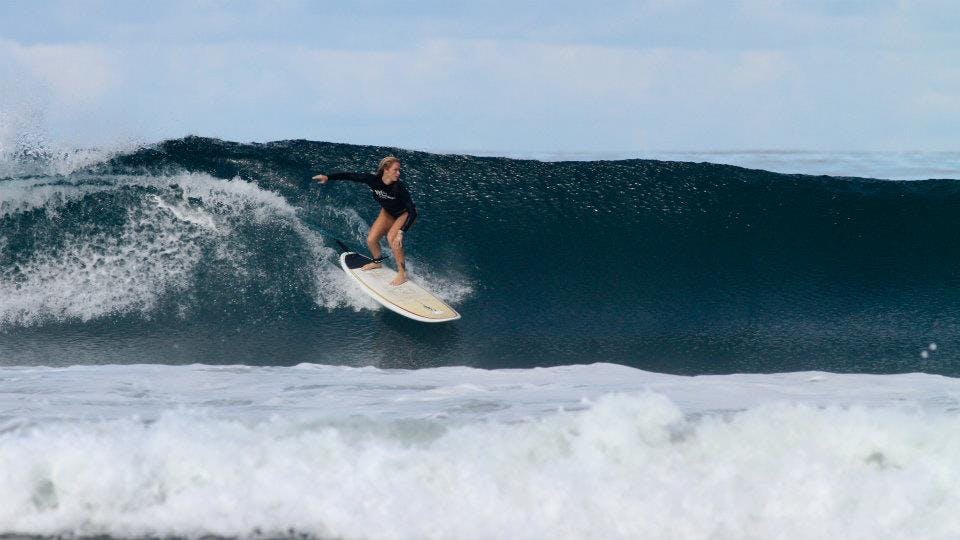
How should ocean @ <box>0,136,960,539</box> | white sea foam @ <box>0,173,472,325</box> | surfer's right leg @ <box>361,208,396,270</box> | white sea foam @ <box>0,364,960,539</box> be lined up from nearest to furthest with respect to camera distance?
white sea foam @ <box>0,364,960,539</box>
ocean @ <box>0,136,960,539</box>
white sea foam @ <box>0,173,472,325</box>
surfer's right leg @ <box>361,208,396,270</box>

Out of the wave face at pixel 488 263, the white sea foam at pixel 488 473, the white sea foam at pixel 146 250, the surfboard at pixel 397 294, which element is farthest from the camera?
the white sea foam at pixel 146 250

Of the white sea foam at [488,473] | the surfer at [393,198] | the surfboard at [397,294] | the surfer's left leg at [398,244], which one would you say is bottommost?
the white sea foam at [488,473]

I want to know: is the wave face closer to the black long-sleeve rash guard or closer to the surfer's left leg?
the surfer's left leg

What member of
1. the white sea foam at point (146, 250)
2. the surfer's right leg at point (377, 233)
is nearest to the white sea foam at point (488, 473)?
the white sea foam at point (146, 250)

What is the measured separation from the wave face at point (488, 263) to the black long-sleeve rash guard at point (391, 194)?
0.87 meters

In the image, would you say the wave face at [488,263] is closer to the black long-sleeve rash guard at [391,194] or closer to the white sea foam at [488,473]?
the black long-sleeve rash guard at [391,194]

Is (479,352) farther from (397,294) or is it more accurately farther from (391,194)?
(391,194)

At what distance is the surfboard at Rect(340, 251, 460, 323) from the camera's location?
7316mm

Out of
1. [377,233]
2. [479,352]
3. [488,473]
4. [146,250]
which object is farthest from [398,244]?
[488,473]

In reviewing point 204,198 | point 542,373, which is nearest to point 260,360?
point 542,373

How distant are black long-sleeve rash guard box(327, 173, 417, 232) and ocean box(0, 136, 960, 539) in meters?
0.80

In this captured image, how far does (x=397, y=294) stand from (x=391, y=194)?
0.92m

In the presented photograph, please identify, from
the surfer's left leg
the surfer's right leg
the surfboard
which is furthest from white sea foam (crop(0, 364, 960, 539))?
the surfer's right leg

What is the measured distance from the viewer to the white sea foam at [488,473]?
3.46 m
